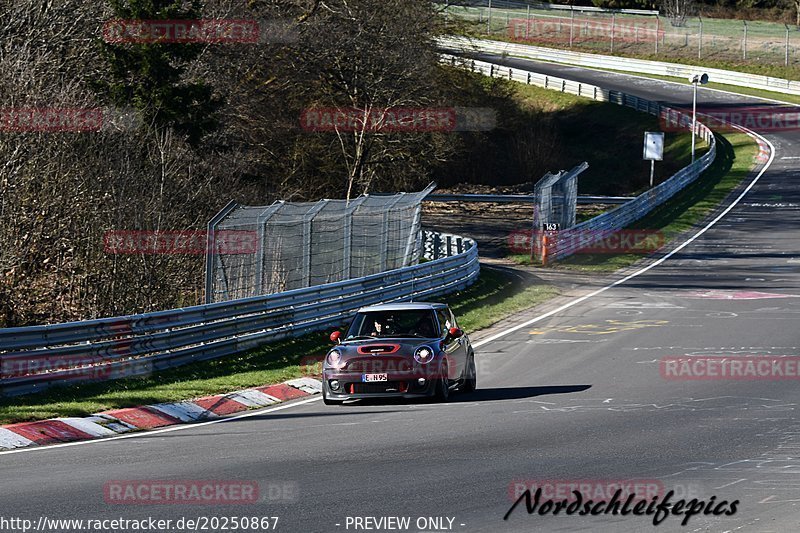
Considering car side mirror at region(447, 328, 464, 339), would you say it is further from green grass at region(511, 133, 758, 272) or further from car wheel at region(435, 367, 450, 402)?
green grass at region(511, 133, 758, 272)

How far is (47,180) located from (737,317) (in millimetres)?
14891

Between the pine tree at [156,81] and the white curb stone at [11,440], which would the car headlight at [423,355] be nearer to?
the white curb stone at [11,440]

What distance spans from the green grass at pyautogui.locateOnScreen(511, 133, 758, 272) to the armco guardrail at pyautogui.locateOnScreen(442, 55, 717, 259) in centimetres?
37

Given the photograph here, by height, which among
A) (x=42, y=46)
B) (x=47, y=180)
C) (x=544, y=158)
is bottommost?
(x=544, y=158)

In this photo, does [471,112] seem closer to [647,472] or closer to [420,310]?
[420,310]

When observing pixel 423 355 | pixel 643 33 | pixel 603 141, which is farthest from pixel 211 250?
pixel 643 33

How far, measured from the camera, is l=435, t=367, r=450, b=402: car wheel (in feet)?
51.5

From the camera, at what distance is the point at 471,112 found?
6122 cm

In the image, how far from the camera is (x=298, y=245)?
2333 cm

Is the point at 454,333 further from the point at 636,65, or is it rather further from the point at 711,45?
the point at 711,45

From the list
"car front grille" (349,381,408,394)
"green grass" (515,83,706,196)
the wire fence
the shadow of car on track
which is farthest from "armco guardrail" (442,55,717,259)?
"car front grille" (349,381,408,394)

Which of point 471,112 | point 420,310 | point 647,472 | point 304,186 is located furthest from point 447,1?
point 647,472

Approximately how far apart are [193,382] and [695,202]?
35.7 m

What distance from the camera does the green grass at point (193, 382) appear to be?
14867 millimetres
